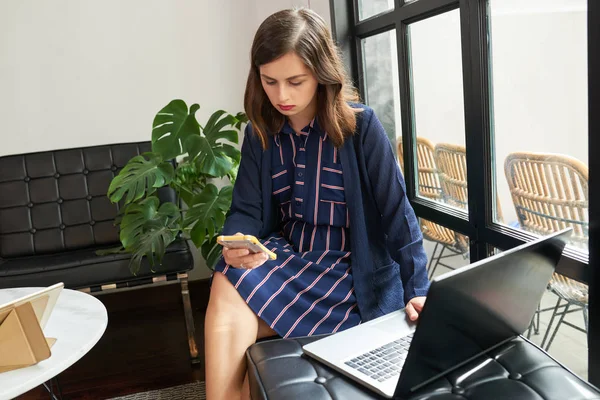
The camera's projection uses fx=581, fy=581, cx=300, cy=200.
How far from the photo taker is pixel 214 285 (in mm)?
1467

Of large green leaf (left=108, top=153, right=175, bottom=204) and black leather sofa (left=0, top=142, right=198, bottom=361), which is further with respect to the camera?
black leather sofa (left=0, top=142, right=198, bottom=361)

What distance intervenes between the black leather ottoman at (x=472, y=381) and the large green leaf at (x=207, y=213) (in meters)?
1.06

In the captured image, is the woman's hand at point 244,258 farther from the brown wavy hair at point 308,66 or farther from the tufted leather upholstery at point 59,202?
the tufted leather upholstery at point 59,202

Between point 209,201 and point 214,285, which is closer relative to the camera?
point 214,285

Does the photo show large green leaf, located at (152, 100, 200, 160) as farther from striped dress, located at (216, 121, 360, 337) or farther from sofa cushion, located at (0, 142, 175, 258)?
striped dress, located at (216, 121, 360, 337)

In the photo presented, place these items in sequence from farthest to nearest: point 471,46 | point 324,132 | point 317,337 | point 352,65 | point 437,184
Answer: point 352,65
point 437,184
point 471,46
point 324,132
point 317,337

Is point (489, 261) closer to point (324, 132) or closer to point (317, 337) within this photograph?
point (317, 337)

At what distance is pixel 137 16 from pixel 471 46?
2.14 meters

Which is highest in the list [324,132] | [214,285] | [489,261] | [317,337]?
[324,132]

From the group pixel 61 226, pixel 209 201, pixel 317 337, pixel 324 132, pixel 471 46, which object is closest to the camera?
pixel 317 337

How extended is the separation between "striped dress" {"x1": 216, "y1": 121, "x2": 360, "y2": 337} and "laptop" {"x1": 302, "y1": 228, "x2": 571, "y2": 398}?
6.1 inches

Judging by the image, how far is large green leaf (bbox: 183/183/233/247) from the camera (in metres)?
2.28

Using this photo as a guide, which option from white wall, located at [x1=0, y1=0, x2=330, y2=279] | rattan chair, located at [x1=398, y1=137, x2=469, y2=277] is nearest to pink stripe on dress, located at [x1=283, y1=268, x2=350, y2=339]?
rattan chair, located at [x1=398, y1=137, x2=469, y2=277]

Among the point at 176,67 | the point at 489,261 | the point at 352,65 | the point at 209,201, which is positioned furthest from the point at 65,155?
the point at 489,261
